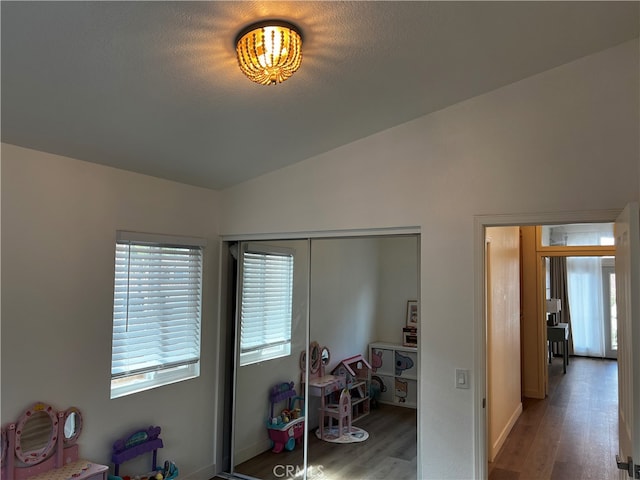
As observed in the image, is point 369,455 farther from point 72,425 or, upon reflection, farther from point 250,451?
point 72,425

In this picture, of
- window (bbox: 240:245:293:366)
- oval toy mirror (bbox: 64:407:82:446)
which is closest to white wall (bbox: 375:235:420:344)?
window (bbox: 240:245:293:366)

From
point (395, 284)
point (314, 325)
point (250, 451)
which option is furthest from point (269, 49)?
point (250, 451)

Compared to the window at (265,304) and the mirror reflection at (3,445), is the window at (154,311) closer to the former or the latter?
the window at (265,304)

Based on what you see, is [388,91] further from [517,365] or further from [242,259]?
[517,365]

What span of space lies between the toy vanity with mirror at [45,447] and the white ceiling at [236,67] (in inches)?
60.8

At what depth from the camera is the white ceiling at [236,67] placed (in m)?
1.84

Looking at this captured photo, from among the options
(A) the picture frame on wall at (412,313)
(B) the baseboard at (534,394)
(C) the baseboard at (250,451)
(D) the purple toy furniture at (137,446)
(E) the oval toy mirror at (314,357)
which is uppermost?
(A) the picture frame on wall at (412,313)

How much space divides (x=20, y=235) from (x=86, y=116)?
78 cm

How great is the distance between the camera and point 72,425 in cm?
284

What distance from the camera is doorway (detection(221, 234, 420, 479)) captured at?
3240mm

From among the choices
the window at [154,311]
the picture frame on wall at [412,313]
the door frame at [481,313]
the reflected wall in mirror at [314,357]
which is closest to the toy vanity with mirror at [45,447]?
the window at [154,311]

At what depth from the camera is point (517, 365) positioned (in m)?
5.66

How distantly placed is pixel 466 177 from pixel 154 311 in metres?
2.33

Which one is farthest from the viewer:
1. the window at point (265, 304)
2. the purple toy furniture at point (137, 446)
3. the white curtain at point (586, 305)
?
the white curtain at point (586, 305)
